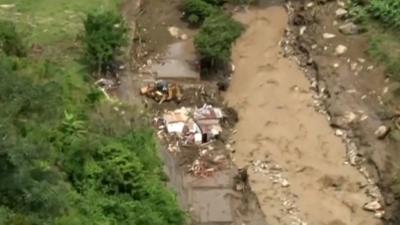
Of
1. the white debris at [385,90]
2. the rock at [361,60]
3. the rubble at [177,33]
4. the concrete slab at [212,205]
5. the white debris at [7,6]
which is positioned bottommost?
the concrete slab at [212,205]

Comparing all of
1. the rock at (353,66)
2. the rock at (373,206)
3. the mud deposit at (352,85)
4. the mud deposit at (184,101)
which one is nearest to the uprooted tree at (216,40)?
the mud deposit at (184,101)

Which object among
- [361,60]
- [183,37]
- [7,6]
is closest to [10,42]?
[7,6]

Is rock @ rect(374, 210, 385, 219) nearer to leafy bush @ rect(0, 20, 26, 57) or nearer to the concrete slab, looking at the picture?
the concrete slab

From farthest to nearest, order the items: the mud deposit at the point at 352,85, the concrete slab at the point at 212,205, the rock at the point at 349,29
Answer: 1. the rock at the point at 349,29
2. the mud deposit at the point at 352,85
3. the concrete slab at the point at 212,205

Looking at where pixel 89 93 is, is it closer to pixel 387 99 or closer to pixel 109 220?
pixel 109 220

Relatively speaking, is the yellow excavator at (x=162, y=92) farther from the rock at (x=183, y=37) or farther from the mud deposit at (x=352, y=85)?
the mud deposit at (x=352, y=85)

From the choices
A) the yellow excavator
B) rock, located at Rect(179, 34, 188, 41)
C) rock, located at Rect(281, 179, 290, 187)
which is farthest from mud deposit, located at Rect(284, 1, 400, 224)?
the yellow excavator

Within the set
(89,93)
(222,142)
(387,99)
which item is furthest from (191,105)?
(387,99)
